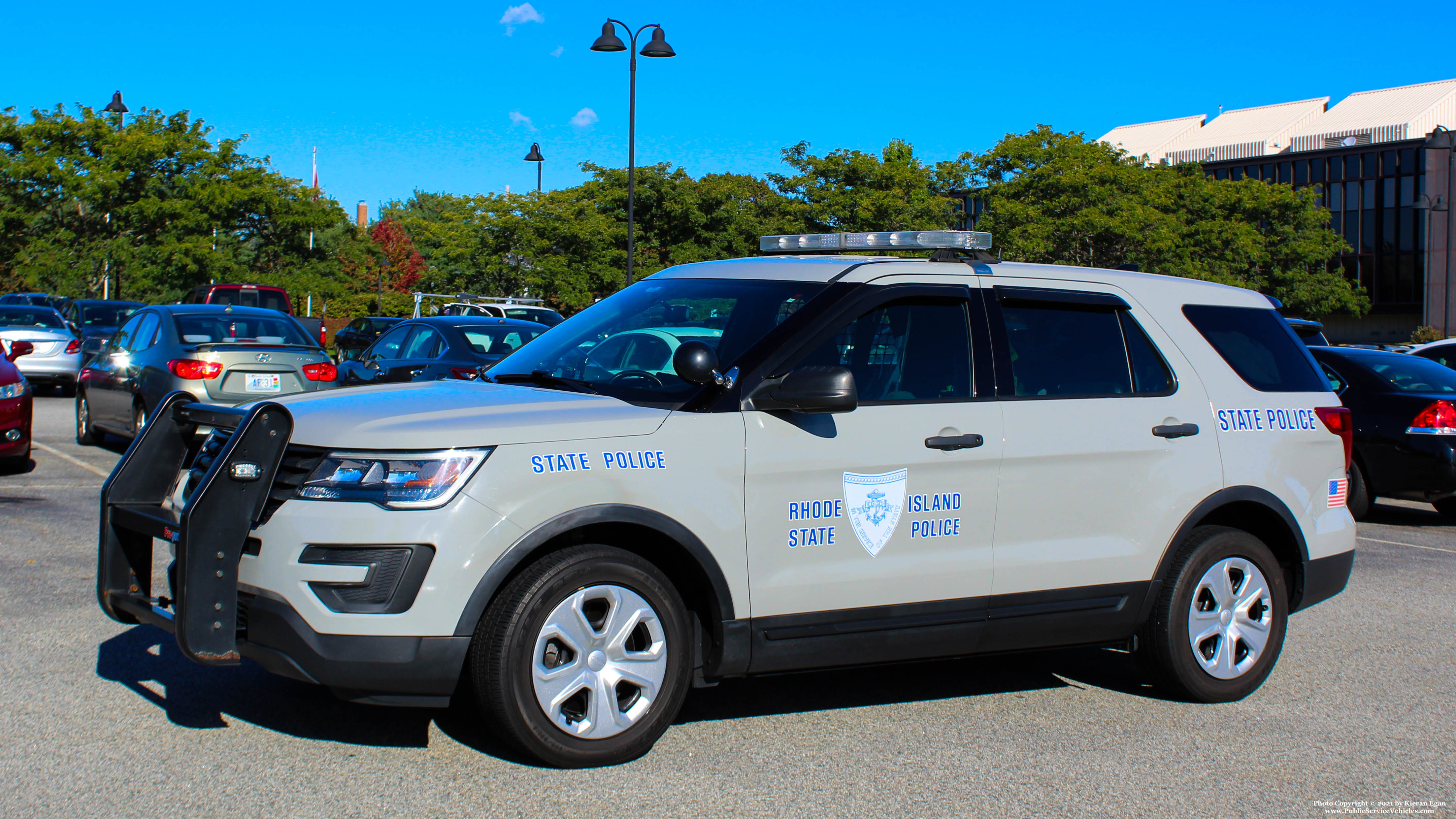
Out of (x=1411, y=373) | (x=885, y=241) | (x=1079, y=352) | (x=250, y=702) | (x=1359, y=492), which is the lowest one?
(x=250, y=702)

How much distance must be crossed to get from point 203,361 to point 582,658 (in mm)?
8989

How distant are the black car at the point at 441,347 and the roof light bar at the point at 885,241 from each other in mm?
6988

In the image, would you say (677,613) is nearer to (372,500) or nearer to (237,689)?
(372,500)

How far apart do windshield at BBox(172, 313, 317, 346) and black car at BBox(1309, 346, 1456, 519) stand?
971 centimetres

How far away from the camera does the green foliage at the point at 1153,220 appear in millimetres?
45156

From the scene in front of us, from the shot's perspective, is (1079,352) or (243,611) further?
(1079,352)

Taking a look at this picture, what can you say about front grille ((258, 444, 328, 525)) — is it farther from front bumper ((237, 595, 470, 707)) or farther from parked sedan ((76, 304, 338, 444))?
parked sedan ((76, 304, 338, 444))

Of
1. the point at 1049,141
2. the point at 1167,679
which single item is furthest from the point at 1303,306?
the point at 1167,679

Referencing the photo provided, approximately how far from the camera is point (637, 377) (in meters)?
4.61

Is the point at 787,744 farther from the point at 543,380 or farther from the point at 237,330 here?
the point at 237,330

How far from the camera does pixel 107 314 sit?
30609 mm

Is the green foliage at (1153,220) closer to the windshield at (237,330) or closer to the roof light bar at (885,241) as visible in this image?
the windshield at (237,330)

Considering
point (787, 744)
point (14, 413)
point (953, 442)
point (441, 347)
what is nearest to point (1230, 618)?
point (953, 442)

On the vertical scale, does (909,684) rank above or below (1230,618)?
below
